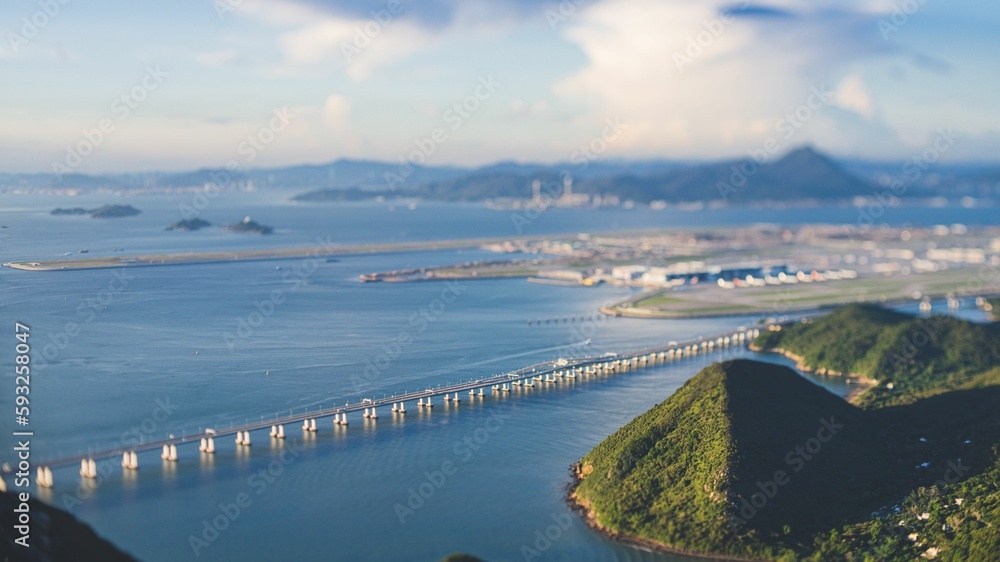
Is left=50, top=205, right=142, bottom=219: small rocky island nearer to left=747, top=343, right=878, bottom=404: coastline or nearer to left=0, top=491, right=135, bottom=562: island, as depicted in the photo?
left=0, top=491, right=135, bottom=562: island

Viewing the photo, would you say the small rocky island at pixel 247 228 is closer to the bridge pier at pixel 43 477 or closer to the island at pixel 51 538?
the bridge pier at pixel 43 477

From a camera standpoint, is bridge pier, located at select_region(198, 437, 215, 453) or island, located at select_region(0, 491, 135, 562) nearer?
island, located at select_region(0, 491, 135, 562)

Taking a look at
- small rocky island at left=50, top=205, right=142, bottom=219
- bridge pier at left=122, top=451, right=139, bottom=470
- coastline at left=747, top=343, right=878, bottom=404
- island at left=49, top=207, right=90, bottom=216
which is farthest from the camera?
small rocky island at left=50, top=205, right=142, bottom=219

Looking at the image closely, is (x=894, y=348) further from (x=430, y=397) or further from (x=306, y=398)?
(x=306, y=398)

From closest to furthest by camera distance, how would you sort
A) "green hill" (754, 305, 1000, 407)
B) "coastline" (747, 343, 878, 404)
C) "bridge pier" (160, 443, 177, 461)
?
"bridge pier" (160, 443, 177, 461), "coastline" (747, 343, 878, 404), "green hill" (754, 305, 1000, 407)

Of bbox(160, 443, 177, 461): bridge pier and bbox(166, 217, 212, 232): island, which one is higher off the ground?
bbox(166, 217, 212, 232): island

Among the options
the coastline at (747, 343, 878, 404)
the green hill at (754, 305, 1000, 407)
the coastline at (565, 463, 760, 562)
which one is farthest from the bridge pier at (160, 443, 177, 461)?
the green hill at (754, 305, 1000, 407)

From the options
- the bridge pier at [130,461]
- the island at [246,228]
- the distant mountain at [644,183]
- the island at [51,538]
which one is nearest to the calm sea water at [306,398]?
the bridge pier at [130,461]
